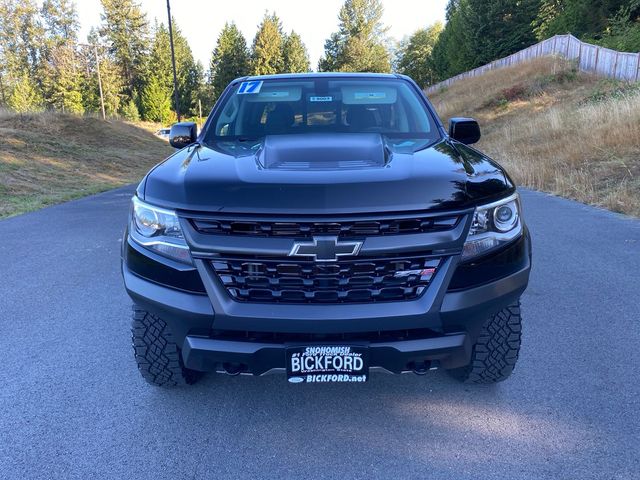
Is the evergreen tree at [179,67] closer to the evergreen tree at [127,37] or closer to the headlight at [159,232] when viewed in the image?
the evergreen tree at [127,37]

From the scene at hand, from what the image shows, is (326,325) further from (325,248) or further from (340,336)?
(325,248)

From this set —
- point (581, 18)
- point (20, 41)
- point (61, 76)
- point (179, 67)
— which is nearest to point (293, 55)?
point (179, 67)

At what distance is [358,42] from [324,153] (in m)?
68.7

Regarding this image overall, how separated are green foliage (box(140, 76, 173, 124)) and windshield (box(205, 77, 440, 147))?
191 ft

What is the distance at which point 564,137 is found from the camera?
12008 mm

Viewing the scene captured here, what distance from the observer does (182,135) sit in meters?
3.51

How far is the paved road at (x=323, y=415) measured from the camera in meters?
2.13

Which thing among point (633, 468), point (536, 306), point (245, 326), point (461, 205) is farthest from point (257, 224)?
point (536, 306)

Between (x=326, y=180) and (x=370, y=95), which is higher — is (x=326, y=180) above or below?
below

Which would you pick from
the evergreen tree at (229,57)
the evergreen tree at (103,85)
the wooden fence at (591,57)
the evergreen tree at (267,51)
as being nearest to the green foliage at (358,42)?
the evergreen tree at (267,51)

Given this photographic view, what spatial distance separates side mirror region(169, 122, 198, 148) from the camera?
3.51 m

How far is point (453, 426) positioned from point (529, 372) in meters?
0.74

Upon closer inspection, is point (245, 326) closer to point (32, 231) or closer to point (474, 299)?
point (474, 299)

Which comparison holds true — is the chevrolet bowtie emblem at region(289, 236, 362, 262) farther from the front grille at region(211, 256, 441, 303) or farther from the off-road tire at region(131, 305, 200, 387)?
the off-road tire at region(131, 305, 200, 387)
